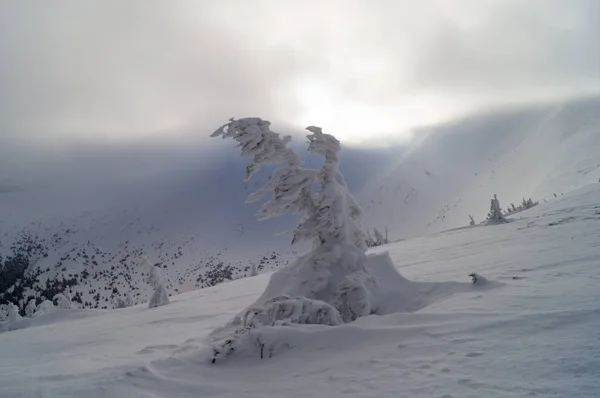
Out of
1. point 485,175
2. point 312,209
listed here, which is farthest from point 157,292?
point 485,175

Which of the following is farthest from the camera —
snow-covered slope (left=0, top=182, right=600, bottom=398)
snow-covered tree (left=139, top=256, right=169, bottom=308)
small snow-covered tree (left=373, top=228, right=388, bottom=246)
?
small snow-covered tree (left=373, top=228, right=388, bottom=246)

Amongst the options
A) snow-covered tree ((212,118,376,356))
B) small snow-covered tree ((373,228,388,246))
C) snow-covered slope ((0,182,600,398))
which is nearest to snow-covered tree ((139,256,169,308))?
snow-covered slope ((0,182,600,398))

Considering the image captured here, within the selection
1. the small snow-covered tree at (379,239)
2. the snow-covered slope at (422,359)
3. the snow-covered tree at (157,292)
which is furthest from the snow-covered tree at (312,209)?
the small snow-covered tree at (379,239)

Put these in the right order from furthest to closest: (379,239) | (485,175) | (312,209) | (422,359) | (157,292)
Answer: (485,175)
(379,239)
(157,292)
(312,209)
(422,359)

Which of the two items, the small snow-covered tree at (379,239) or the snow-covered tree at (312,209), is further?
the small snow-covered tree at (379,239)

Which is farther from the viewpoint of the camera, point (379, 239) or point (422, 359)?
point (379, 239)

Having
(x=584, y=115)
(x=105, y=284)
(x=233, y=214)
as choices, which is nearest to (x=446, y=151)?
(x=584, y=115)

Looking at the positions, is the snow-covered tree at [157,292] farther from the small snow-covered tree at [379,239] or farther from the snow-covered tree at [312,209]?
the small snow-covered tree at [379,239]

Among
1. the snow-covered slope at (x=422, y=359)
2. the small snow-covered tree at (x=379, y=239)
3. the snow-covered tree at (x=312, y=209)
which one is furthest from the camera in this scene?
the small snow-covered tree at (x=379, y=239)

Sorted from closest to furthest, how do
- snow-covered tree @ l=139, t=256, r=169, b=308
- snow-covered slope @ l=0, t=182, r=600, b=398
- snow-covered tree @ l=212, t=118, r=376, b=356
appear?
snow-covered slope @ l=0, t=182, r=600, b=398 → snow-covered tree @ l=212, t=118, r=376, b=356 → snow-covered tree @ l=139, t=256, r=169, b=308

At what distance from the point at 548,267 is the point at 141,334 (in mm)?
9680

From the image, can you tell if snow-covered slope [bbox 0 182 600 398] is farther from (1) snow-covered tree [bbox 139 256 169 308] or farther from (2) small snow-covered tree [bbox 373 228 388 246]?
(2) small snow-covered tree [bbox 373 228 388 246]

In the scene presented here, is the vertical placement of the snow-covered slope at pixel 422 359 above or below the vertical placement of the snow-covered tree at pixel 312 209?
below

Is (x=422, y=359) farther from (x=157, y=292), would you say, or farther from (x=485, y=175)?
(x=485, y=175)
